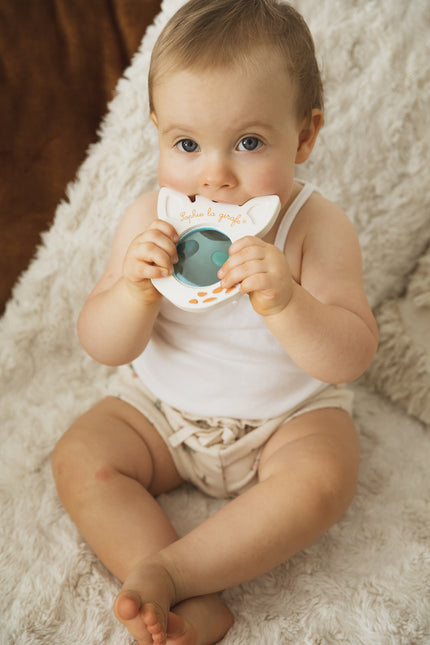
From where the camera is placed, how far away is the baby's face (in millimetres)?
770

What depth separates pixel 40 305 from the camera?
1.17m

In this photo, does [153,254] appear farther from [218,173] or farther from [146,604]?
[146,604]

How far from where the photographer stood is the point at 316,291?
911 millimetres

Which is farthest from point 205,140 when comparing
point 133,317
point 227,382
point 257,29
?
point 227,382

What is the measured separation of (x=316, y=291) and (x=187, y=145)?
10.6 inches

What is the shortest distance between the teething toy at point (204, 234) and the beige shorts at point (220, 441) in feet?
0.96

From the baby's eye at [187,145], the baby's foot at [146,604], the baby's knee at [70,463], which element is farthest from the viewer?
the baby's knee at [70,463]

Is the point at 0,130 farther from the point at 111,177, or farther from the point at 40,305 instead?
the point at 40,305

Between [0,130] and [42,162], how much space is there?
0.08 metres

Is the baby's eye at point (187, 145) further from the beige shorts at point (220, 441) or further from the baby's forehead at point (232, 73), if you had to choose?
the beige shorts at point (220, 441)

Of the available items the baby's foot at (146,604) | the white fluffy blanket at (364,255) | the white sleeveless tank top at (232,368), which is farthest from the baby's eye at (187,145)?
the baby's foot at (146,604)

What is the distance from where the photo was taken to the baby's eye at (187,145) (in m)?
0.82

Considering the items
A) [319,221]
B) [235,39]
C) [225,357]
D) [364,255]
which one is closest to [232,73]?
[235,39]

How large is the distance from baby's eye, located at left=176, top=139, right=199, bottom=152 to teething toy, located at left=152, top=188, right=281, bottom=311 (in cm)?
6
